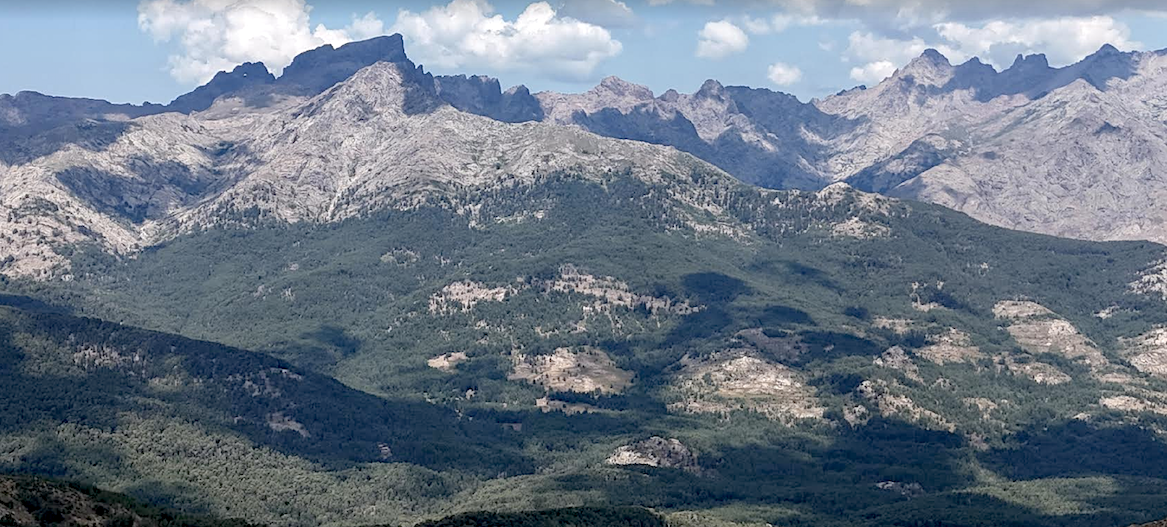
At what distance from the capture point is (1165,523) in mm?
176375

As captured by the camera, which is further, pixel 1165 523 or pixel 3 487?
pixel 3 487

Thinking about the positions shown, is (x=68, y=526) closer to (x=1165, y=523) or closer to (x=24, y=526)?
(x=24, y=526)

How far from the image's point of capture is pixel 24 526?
189 m

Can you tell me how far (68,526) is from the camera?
196750 mm

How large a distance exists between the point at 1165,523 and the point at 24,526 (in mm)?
116597

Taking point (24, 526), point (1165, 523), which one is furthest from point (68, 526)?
point (1165, 523)

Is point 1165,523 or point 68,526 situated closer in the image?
Result: point 1165,523

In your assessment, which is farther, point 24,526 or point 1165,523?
point 24,526

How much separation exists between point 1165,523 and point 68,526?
115499 mm

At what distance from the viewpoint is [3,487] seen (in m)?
200

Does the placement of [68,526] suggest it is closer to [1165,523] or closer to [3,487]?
[3,487]

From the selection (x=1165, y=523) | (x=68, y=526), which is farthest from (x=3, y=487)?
(x=1165, y=523)

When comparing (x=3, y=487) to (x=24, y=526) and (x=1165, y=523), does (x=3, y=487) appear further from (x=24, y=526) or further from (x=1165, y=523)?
(x=1165, y=523)
